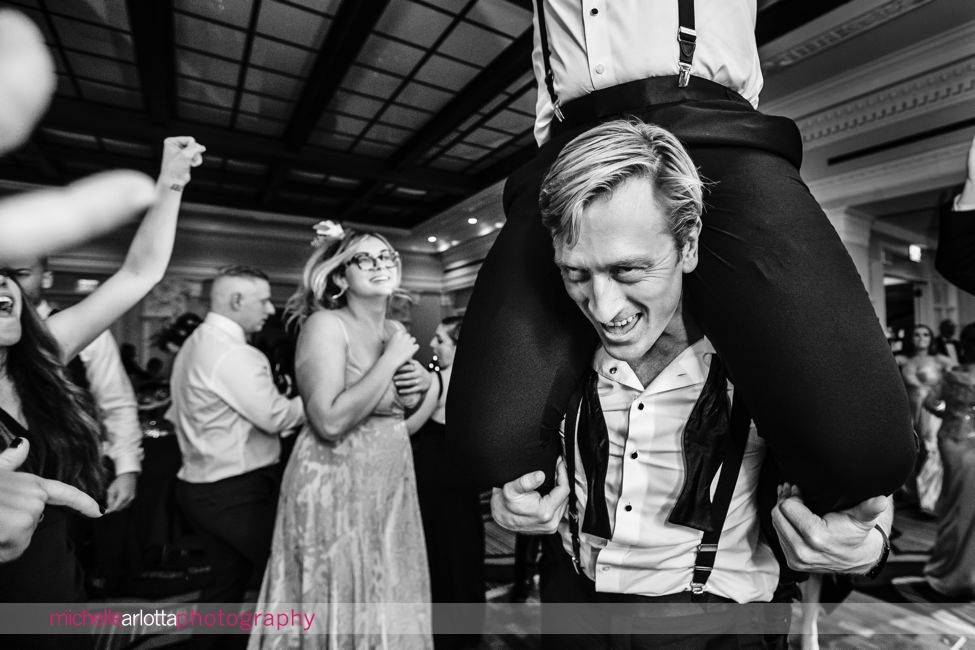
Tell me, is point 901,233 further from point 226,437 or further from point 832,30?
point 226,437

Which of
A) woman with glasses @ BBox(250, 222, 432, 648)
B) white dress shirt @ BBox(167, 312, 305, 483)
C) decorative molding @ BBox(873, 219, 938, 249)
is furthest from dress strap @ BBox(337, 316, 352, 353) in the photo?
decorative molding @ BBox(873, 219, 938, 249)

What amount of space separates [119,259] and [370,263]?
0.64 meters

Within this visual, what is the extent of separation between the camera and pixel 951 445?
8.89 feet

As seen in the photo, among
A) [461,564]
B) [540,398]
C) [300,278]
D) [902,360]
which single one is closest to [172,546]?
[461,564]

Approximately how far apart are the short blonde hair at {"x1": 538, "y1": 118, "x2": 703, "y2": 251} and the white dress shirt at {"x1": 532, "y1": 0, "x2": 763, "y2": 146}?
152 millimetres

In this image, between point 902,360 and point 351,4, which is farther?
point 902,360

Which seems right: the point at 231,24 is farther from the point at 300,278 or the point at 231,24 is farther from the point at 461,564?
the point at 461,564

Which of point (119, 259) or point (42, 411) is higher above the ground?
point (119, 259)

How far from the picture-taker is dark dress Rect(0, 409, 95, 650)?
0.74m

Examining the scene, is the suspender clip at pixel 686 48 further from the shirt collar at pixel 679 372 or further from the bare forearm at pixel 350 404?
the bare forearm at pixel 350 404

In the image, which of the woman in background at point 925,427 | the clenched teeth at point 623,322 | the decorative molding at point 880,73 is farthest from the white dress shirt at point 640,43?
the woman in background at point 925,427

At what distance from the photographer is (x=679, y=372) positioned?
2.42ft

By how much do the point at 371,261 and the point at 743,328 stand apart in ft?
3.70

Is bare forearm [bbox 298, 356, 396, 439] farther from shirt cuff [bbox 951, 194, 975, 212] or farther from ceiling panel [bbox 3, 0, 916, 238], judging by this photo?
shirt cuff [bbox 951, 194, 975, 212]
